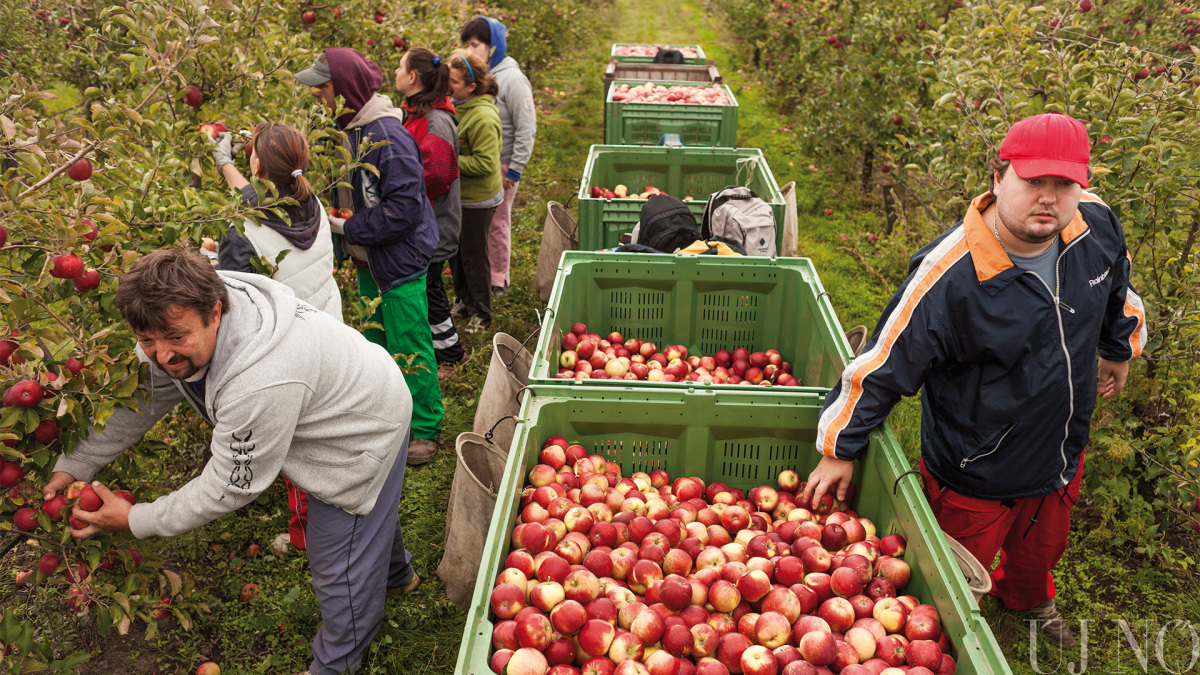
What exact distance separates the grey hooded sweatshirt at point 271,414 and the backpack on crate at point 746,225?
2.45 m

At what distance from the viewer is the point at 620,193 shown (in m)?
5.93

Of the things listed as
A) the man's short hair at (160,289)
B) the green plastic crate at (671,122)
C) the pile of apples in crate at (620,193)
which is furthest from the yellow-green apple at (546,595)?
the green plastic crate at (671,122)

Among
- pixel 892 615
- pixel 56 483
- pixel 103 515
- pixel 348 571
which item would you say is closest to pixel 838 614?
pixel 892 615

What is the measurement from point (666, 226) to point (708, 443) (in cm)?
184

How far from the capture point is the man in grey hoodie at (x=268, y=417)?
219cm

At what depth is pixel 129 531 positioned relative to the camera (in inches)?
104

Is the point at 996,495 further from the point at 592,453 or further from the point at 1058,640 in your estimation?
the point at 592,453

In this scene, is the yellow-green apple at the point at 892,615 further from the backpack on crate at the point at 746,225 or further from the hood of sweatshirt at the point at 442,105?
the hood of sweatshirt at the point at 442,105

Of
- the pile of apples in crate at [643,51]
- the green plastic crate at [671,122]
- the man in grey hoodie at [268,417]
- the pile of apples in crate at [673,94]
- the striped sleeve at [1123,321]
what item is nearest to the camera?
the man in grey hoodie at [268,417]

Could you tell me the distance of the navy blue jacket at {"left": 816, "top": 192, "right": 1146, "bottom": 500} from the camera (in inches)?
101

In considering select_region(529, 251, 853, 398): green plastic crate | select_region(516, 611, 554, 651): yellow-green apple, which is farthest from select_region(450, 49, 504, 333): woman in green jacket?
select_region(516, 611, 554, 651): yellow-green apple

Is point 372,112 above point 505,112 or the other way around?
above

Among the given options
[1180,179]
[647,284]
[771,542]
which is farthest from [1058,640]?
[647,284]

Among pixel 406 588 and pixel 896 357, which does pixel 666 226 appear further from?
pixel 406 588
